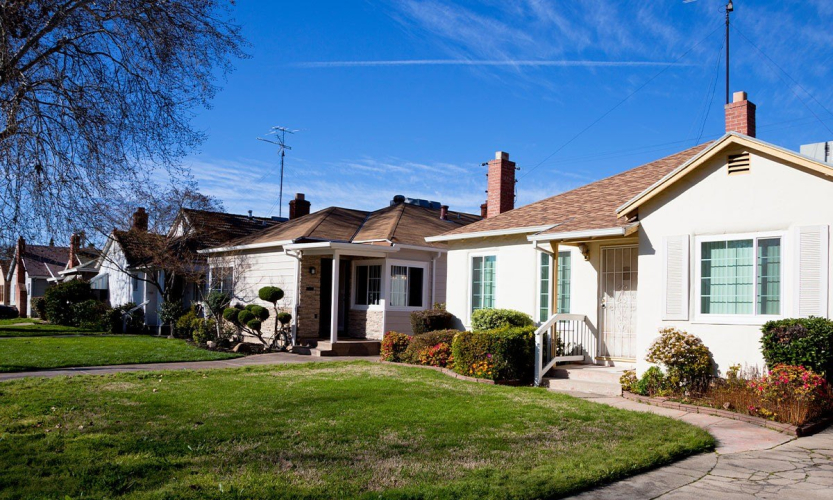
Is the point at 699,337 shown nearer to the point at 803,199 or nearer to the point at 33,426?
the point at 803,199

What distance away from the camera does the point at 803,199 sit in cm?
1048

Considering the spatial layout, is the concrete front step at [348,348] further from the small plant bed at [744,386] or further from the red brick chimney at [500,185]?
the small plant bed at [744,386]

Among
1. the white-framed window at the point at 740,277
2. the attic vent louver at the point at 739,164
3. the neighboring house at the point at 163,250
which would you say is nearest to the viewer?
the white-framed window at the point at 740,277

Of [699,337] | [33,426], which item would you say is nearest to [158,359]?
[33,426]

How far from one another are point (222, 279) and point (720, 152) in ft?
55.7

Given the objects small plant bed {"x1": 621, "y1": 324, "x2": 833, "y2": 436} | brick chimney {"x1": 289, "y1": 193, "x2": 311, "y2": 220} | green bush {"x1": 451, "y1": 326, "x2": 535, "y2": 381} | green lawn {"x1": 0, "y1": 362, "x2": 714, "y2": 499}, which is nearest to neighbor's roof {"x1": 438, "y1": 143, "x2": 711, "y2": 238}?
green bush {"x1": 451, "y1": 326, "x2": 535, "y2": 381}

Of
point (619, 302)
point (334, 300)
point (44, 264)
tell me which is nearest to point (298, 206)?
point (334, 300)

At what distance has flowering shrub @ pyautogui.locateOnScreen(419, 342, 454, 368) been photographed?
593 inches

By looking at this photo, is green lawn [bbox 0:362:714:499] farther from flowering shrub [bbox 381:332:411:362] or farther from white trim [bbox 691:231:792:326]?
flowering shrub [bbox 381:332:411:362]

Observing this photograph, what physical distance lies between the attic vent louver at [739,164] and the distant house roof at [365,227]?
1068 cm

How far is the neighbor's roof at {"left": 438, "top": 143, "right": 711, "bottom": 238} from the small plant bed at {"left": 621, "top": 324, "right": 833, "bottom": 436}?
121 inches

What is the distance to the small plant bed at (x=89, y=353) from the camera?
49.5 ft

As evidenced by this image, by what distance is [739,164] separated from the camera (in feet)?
36.7

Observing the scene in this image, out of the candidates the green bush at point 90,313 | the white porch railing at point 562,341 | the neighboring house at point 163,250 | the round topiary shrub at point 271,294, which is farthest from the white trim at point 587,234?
the green bush at point 90,313
